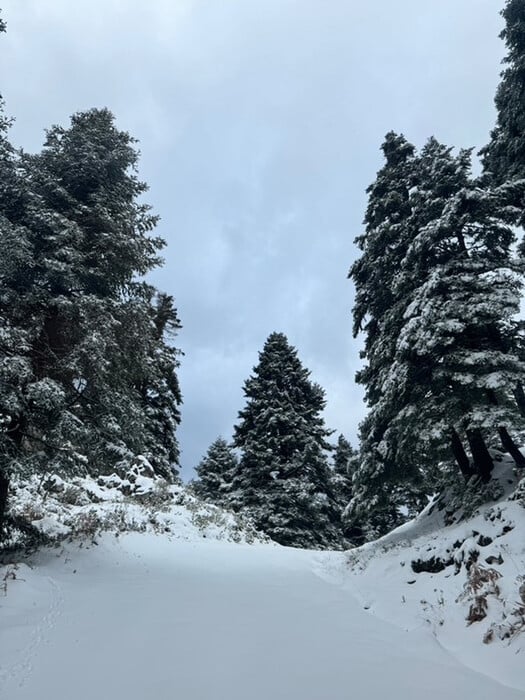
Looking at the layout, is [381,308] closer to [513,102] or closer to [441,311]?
[441,311]

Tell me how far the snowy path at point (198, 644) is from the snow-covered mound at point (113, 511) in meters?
1.87

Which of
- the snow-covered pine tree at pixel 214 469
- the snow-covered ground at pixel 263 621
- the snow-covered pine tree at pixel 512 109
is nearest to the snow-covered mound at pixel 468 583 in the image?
the snow-covered ground at pixel 263 621

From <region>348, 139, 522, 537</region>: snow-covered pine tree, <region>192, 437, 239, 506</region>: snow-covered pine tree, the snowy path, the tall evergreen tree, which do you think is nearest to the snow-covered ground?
the snowy path

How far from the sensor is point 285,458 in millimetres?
22719

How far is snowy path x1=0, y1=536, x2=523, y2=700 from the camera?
3475 millimetres

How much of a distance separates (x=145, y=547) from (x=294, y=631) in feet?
21.2

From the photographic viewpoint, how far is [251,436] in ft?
78.3

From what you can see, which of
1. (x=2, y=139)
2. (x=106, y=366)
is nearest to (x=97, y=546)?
(x=106, y=366)

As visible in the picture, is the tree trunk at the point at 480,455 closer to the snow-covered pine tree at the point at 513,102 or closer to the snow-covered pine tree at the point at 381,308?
the snow-covered pine tree at the point at 381,308

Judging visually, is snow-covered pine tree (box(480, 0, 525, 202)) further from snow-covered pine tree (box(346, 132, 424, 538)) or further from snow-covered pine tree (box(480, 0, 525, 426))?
snow-covered pine tree (box(346, 132, 424, 538))

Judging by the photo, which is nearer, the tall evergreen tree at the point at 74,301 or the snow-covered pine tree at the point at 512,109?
the tall evergreen tree at the point at 74,301

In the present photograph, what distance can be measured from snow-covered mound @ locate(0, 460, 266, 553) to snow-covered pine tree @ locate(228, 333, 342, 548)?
165 inches

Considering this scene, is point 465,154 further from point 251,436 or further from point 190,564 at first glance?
point 251,436

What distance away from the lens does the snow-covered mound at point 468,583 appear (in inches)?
174
